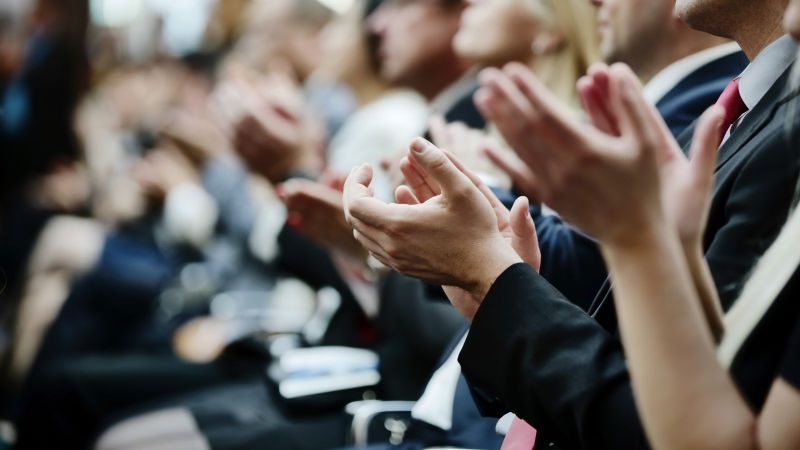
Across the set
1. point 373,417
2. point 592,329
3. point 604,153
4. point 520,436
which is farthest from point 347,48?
point 604,153

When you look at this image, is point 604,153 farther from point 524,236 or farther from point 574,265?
point 574,265

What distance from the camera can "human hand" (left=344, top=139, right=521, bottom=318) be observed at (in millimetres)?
797

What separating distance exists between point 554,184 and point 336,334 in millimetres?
1429

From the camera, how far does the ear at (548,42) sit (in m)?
1.54

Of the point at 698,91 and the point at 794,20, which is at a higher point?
the point at 794,20

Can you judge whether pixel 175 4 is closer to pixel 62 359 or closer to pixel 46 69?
pixel 46 69

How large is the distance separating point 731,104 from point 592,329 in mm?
300

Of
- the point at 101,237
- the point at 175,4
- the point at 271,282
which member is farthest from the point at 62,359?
the point at 175,4

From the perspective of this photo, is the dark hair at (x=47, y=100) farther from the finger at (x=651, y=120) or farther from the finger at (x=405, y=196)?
the finger at (x=651, y=120)

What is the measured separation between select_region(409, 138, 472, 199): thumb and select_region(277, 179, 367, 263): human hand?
765 millimetres

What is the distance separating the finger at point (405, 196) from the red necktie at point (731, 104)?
12.4 inches

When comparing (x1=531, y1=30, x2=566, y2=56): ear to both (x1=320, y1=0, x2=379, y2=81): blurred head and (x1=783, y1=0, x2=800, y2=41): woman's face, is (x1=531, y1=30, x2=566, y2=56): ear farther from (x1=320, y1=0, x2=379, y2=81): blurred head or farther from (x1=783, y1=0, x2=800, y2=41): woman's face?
(x1=320, y1=0, x2=379, y2=81): blurred head

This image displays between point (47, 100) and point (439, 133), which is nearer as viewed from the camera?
point (439, 133)

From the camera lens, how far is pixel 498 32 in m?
1.68
